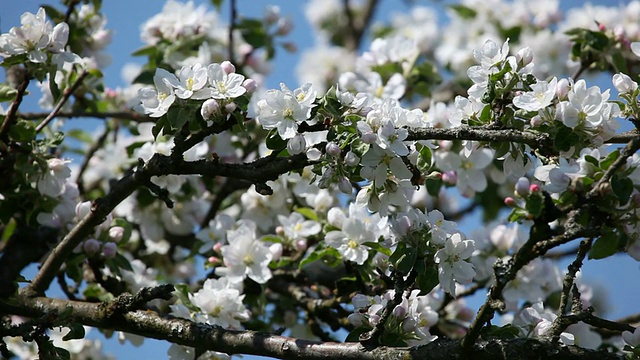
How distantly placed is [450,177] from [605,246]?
1176 mm

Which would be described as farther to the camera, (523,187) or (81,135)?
(81,135)

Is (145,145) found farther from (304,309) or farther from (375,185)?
(375,185)

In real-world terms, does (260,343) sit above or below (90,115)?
below

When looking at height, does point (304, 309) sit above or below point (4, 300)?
above

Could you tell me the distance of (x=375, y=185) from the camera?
213 centimetres

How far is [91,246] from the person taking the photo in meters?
2.73

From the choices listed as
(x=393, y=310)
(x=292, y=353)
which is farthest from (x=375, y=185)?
(x=292, y=353)

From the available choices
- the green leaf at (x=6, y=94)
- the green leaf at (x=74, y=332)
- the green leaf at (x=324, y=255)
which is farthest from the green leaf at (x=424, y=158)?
the green leaf at (x=6, y=94)

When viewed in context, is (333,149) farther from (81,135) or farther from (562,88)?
(81,135)

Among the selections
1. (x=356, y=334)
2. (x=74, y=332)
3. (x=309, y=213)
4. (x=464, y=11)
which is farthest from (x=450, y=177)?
(x=464, y=11)

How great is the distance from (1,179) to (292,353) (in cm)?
127

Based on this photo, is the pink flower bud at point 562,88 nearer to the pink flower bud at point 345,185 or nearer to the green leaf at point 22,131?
the pink flower bud at point 345,185

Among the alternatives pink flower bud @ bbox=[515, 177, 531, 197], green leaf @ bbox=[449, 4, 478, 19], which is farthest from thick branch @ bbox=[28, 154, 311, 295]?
green leaf @ bbox=[449, 4, 478, 19]

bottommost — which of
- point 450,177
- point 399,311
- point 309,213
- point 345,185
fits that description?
point 399,311
